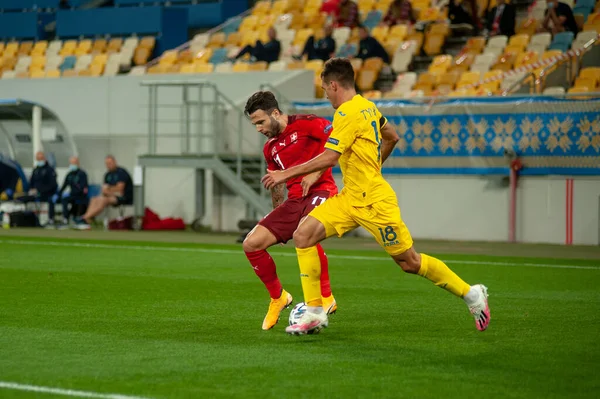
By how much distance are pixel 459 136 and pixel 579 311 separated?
10977mm

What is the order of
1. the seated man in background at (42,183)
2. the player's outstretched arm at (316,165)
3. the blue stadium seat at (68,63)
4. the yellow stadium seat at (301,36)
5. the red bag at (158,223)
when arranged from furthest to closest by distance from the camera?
the blue stadium seat at (68,63) < the yellow stadium seat at (301,36) < the seated man in background at (42,183) < the red bag at (158,223) < the player's outstretched arm at (316,165)

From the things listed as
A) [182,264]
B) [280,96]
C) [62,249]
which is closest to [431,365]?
[182,264]

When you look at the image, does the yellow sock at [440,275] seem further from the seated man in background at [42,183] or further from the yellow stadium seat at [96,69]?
the yellow stadium seat at [96,69]

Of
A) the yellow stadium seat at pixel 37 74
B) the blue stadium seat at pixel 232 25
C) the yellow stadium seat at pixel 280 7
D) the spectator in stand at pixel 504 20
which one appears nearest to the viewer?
the spectator in stand at pixel 504 20

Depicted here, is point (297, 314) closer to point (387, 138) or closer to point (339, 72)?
point (387, 138)

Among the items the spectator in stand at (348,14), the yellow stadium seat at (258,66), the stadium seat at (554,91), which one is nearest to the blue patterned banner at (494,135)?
the stadium seat at (554,91)

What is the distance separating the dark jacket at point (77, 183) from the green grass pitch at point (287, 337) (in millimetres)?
9779

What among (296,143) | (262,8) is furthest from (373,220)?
(262,8)

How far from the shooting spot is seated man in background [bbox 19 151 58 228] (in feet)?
79.5

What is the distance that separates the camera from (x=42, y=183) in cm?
2423

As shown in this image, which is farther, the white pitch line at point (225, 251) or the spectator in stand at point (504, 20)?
the spectator in stand at point (504, 20)

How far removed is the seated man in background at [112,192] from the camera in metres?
23.7

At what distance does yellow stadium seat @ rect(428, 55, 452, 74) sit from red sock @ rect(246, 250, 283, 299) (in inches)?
581

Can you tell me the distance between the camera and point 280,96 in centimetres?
2216
